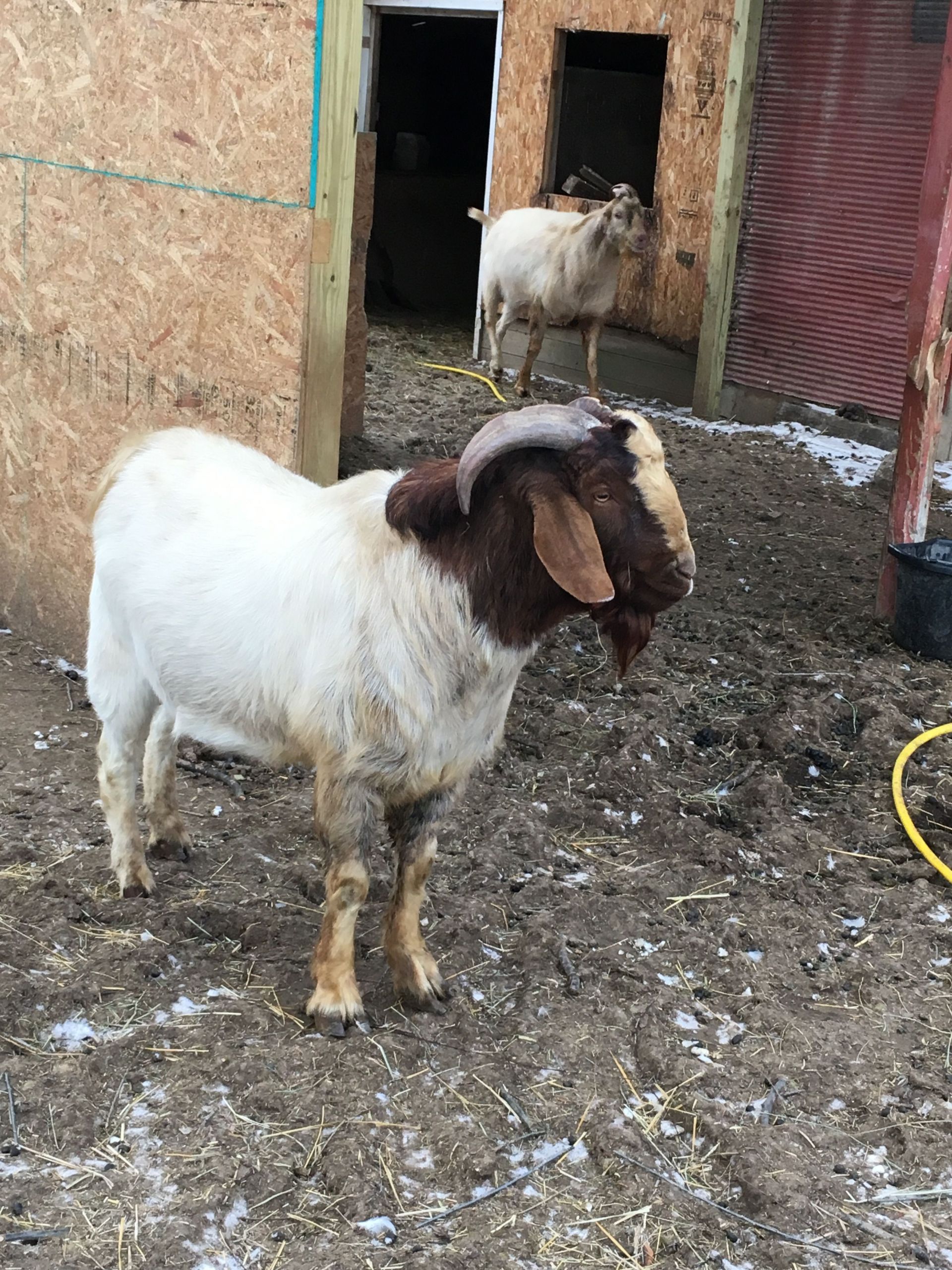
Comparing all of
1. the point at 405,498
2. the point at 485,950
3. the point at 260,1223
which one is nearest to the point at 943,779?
the point at 485,950

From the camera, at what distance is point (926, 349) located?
5.64 meters

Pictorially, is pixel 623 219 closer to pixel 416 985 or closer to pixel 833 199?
pixel 833 199

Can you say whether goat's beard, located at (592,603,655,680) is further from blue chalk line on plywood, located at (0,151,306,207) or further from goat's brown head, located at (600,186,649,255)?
goat's brown head, located at (600,186,649,255)

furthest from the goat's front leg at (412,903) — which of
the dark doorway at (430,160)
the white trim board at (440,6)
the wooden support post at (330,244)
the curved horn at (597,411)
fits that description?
the dark doorway at (430,160)

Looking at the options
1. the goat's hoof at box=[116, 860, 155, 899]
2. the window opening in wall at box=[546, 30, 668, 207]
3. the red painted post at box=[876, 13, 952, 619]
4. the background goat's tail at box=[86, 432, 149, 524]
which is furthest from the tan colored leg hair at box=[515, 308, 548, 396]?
the goat's hoof at box=[116, 860, 155, 899]

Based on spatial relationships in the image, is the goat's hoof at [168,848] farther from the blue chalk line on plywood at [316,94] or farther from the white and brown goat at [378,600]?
the blue chalk line on plywood at [316,94]

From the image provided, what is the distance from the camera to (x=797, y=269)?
9.10 metres

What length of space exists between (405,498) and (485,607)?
309 mm

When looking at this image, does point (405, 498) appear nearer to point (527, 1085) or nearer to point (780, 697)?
point (527, 1085)

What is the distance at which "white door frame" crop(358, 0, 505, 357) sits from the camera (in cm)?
1059

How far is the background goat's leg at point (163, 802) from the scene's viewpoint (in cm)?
373

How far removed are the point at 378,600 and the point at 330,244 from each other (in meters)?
1.67

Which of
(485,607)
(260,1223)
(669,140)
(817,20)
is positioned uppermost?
(817,20)

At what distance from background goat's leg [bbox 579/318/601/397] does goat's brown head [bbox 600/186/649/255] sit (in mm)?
599
